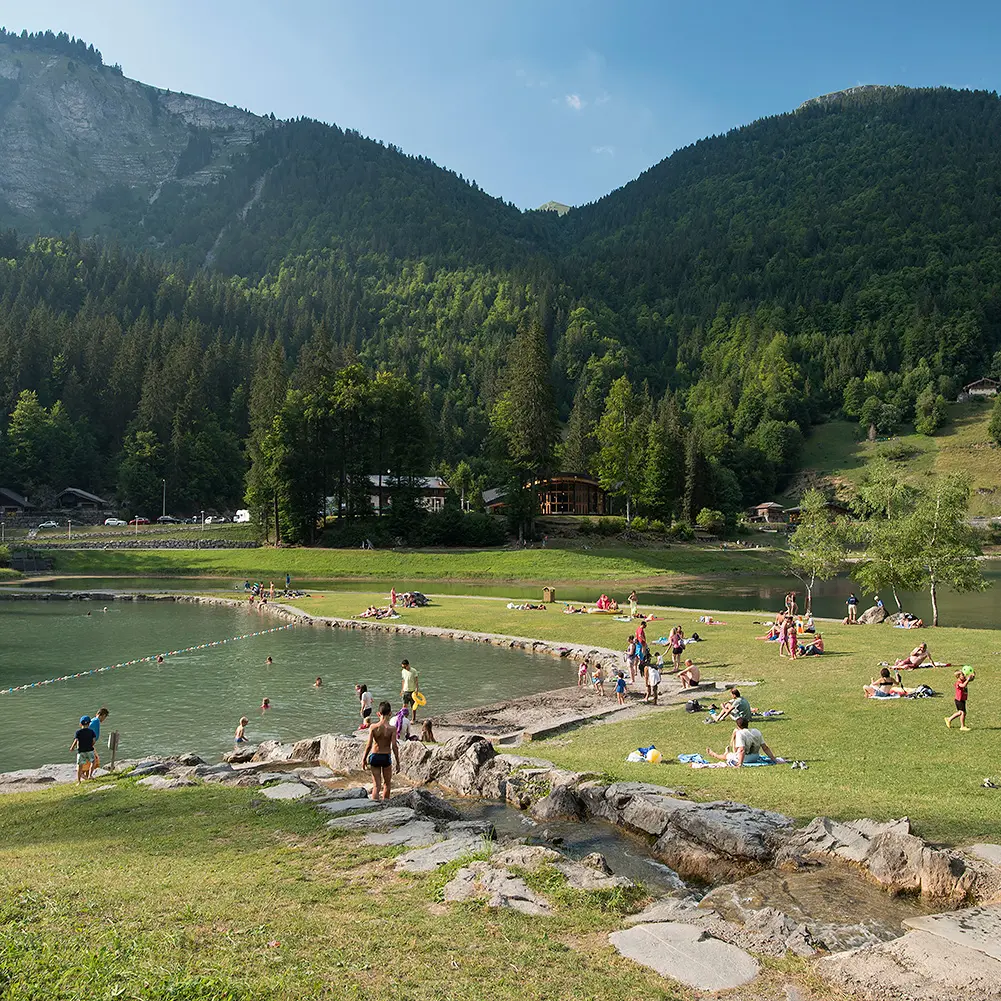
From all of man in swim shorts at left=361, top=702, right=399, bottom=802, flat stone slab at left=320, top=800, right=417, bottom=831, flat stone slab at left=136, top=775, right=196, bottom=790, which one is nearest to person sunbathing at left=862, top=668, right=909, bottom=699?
man in swim shorts at left=361, top=702, right=399, bottom=802

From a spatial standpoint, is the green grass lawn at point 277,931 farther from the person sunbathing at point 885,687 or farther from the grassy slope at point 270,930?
the person sunbathing at point 885,687

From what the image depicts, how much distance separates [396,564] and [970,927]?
71.8 meters

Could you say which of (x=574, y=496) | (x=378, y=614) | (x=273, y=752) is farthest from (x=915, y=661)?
(x=574, y=496)

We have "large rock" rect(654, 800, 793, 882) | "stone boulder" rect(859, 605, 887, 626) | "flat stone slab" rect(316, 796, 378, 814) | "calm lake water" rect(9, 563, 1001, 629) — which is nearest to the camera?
"large rock" rect(654, 800, 793, 882)

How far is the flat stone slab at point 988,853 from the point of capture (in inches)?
374

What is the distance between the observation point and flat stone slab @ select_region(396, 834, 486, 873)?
10070 mm

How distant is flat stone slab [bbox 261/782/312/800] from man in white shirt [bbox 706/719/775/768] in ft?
29.2

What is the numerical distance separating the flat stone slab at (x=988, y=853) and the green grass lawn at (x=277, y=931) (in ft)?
12.4

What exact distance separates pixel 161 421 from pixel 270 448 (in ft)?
165

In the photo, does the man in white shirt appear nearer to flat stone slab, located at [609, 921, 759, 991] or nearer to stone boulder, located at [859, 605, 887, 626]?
flat stone slab, located at [609, 921, 759, 991]

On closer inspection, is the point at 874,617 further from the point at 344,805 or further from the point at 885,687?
the point at 344,805

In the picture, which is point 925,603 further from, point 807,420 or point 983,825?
point 807,420

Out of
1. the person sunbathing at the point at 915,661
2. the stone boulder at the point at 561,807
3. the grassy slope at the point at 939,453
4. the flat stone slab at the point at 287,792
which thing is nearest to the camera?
the stone boulder at the point at 561,807

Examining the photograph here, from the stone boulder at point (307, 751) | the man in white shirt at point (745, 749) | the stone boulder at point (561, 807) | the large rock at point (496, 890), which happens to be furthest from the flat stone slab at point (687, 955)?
the stone boulder at point (307, 751)
